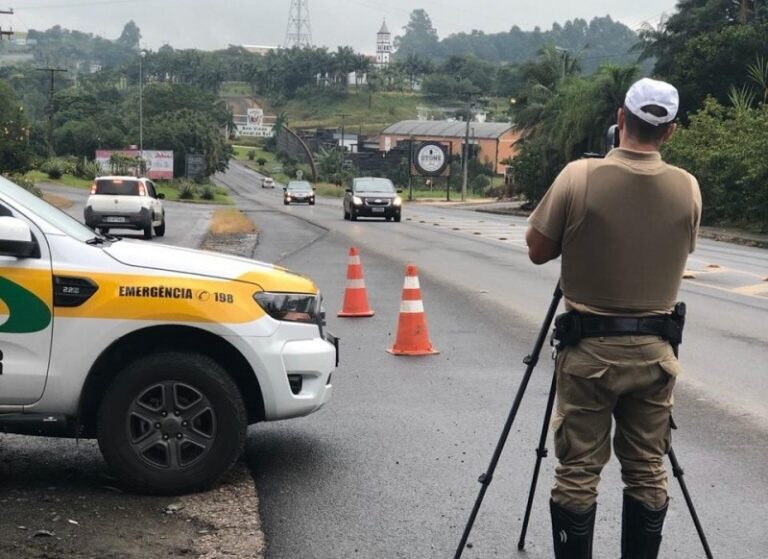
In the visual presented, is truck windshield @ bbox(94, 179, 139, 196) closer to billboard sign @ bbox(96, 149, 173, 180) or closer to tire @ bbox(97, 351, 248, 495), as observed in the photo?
tire @ bbox(97, 351, 248, 495)

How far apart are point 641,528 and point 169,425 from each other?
261 cm

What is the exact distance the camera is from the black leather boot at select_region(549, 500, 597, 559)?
3.96 meters

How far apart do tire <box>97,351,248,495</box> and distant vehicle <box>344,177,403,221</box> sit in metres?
32.5

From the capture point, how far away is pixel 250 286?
5.83 metres

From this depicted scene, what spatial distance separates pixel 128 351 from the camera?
226 inches

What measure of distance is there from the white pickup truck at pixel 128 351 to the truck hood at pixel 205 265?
2cm

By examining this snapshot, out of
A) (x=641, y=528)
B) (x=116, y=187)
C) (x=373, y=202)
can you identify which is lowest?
(x=373, y=202)

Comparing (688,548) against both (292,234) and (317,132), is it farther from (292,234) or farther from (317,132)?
(317,132)

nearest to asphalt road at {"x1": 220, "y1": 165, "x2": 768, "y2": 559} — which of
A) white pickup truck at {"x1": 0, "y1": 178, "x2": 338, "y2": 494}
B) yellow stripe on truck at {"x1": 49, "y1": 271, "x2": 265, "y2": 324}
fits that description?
white pickup truck at {"x1": 0, "y1": 178, "x2": 338, "y2": 494}

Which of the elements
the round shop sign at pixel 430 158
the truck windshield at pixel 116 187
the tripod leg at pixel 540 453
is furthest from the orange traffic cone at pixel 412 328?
the round shop sign at pixel 430 158

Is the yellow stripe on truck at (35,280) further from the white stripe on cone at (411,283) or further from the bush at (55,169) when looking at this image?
the bush at (55,169)

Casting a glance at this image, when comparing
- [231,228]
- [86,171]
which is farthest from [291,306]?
[86,171]

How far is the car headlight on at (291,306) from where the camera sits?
5.87 meters

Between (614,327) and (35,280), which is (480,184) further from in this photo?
(614,327)
